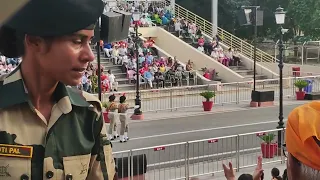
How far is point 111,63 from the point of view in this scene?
2947cm

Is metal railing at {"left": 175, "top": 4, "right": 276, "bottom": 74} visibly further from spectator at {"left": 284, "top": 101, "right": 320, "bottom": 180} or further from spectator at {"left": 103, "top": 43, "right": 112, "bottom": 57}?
spectator at {"left": 284, "top": 101, "right": 320, "bottom": 180}

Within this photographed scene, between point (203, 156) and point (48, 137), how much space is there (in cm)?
1058

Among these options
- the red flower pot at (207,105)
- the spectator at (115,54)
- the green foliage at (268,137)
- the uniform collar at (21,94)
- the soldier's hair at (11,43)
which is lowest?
the green foliage at (268,137)

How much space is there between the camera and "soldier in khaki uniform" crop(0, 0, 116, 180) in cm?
204

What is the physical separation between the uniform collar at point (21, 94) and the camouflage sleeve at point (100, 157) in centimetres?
12

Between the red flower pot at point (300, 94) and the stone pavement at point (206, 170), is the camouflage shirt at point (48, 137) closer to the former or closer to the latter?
the stone pavement at point (206, 170)

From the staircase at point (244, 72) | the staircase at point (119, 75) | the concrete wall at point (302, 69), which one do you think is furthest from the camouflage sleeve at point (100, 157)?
the concrete wall at point (302, 69)

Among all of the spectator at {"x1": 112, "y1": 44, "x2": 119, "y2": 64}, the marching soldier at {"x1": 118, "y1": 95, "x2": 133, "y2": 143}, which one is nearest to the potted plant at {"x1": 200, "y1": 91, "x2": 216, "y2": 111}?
the marching soldier at {"x1": 118, "y1": 95, "x2": 133, "y2": 143}

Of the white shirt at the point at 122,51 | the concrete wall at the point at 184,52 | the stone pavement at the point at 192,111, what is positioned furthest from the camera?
the concrete wall at the point at 184,52

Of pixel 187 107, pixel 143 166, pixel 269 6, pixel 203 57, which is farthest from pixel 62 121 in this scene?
pixel 269 6

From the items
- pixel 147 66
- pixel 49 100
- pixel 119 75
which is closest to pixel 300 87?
pixel 147 66

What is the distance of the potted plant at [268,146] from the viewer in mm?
13094

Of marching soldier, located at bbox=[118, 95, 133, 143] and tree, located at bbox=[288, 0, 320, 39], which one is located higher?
tree, located at bbox=[288, 0, 320, 39]

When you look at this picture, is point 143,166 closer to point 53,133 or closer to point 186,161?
point 186,161
